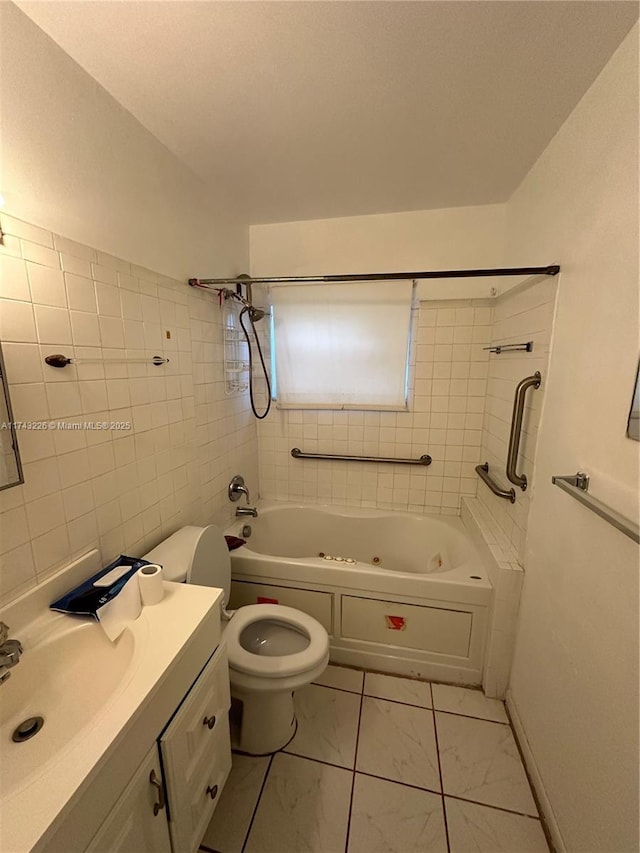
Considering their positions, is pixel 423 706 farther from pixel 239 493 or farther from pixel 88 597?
pixel 88 597

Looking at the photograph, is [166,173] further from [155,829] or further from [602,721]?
[602,721]

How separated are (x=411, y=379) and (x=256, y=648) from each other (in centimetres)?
170

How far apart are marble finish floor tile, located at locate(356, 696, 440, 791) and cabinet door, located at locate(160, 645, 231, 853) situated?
60 cm

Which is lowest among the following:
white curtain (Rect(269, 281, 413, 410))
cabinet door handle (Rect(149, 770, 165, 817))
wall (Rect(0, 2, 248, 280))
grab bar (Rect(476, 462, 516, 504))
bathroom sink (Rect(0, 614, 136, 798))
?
cabinet door handle (Rect(149, 770, 165, 817))

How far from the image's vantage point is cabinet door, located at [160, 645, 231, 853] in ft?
2.71

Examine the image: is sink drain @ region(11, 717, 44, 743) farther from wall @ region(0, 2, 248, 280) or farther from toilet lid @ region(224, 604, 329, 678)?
wall @ region(0, 2, 248, 280)

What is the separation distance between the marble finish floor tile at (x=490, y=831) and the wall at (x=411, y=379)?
137cm

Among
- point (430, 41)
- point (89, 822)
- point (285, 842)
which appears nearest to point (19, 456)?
point (89, 822)

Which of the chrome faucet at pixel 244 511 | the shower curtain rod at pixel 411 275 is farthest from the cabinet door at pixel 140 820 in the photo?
the shower curtain rod at pixel 411 275

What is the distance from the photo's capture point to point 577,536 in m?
1.04

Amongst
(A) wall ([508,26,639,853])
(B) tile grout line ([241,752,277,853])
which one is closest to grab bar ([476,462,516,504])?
(A) wall ([508,26,639,853])

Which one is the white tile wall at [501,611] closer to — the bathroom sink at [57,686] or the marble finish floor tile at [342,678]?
the marble finish floor tile at [342,678]

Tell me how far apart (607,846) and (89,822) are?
1.22 meters

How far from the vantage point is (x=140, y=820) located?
73 centimetres
